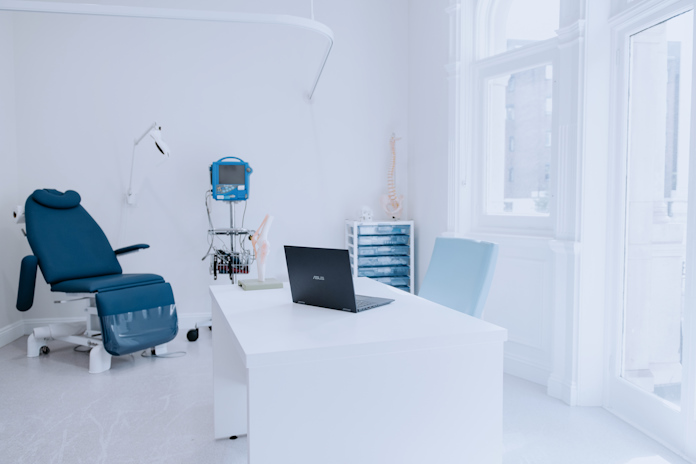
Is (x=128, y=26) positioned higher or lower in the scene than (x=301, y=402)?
higher

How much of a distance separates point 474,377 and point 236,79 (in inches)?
145

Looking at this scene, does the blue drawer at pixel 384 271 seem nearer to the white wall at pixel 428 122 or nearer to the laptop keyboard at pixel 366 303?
the white wall at pixel 428 122

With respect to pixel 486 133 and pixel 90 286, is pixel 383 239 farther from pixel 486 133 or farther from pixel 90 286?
pixel 90 286

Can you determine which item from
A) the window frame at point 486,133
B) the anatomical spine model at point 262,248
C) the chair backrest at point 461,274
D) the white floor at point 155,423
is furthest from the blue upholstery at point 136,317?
the window frame at point 486,133

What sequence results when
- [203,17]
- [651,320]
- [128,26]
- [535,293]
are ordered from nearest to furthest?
[651,320], [203,17], [535,293], [128,26]

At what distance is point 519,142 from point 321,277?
212 centimetres

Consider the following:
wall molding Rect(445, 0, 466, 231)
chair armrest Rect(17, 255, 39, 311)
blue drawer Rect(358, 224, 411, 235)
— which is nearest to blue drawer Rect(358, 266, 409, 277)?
blue drawer Rect(358, 224, 411, 235)

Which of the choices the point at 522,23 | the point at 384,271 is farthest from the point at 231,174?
the point at 522,23

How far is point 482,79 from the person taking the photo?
357cm

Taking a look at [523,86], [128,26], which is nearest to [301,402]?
[523,86]

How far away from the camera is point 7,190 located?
4.07 meters

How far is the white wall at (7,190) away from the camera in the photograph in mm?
4016

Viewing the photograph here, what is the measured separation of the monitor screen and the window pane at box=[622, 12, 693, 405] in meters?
2.68

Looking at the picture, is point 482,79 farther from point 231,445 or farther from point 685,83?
point 231,445
